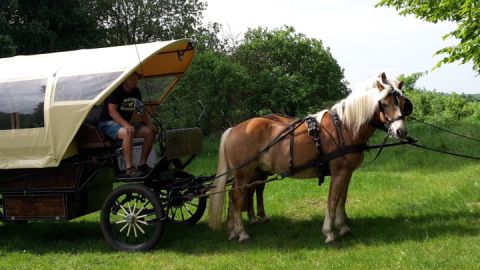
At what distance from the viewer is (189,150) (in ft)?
22.7

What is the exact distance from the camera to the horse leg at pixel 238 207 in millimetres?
6547

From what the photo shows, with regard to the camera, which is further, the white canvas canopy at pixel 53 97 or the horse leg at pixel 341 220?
the horse leg at pixel 341 220

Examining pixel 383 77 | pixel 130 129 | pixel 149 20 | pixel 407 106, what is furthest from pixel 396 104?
pixel 149 20

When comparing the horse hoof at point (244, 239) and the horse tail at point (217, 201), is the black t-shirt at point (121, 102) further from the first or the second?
the horse hoof at point (244, 239)

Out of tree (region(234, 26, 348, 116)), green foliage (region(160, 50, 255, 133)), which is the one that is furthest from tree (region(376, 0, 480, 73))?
tree (region(234, 26, 348, 116))

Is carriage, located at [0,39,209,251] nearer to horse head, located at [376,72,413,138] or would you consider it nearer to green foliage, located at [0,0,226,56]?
horse head, located at [376,72,413,138]

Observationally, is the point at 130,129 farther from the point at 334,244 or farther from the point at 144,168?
the point at 334,244

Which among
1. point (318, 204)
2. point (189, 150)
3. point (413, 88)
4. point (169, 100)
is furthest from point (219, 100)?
point (413, 88)

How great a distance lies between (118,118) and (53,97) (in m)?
0.86

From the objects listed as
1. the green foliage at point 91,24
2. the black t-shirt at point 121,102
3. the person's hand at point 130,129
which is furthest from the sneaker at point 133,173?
the green foliage at point 91,24

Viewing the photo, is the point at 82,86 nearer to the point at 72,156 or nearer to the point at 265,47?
the point at 72,156

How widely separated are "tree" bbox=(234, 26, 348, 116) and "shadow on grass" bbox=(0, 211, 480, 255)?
12.8 m

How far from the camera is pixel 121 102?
6625mm

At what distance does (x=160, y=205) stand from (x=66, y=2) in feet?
60.7
